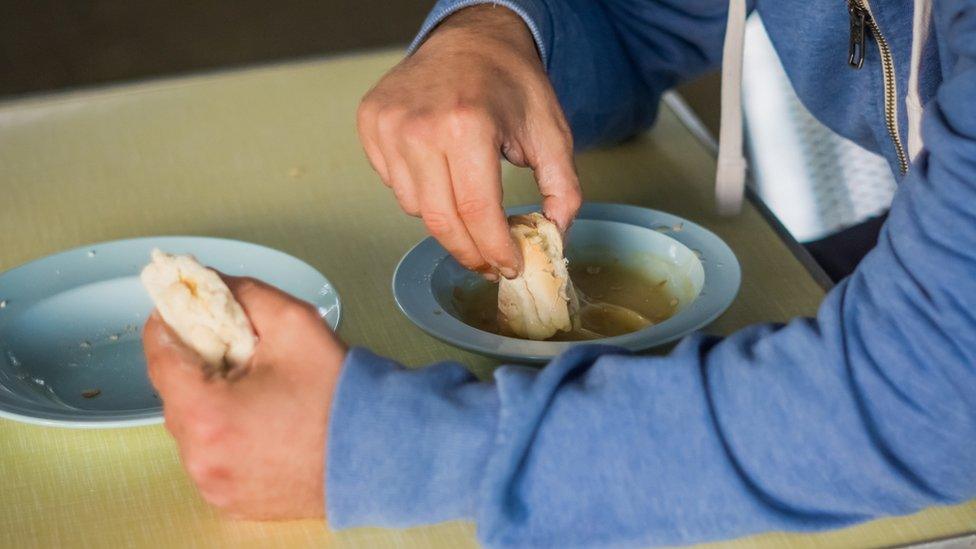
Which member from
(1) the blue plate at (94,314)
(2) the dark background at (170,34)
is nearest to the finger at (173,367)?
(1) the blue plate at (94,314)

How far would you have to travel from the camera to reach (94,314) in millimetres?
836

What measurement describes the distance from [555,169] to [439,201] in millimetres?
110

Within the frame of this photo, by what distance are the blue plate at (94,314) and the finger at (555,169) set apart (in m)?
0.18

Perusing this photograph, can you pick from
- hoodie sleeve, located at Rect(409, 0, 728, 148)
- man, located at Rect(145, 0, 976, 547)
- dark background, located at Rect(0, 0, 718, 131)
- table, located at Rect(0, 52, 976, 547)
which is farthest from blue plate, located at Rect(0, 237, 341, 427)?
dark background, located at Rect(0, 0, 718, 131)

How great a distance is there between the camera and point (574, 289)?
0.82 metres

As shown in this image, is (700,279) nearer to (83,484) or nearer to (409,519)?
(409,519)

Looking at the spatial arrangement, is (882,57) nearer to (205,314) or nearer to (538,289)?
(538,289)

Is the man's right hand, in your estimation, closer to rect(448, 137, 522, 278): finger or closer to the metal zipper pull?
rect(448, 137, 522, 278): finger

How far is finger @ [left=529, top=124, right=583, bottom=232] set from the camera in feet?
2.71

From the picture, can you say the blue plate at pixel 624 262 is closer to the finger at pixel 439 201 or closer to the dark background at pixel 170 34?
the finger at pixel 439 201

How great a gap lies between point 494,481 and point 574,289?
283mm

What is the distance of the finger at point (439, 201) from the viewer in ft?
2.52

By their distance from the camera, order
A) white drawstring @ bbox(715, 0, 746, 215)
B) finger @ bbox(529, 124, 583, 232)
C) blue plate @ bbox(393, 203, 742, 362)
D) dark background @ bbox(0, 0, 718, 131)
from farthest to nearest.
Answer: dark background @ bbox(0, 0, 718, 131)
white drawstring @ bbox(715, 0, 746, 215)
finger @ bbox(529, 124, 583, 232)
blue plate @ bbox(393, 203, 742, 362)

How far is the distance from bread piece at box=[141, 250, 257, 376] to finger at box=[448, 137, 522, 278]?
8.1 inches
